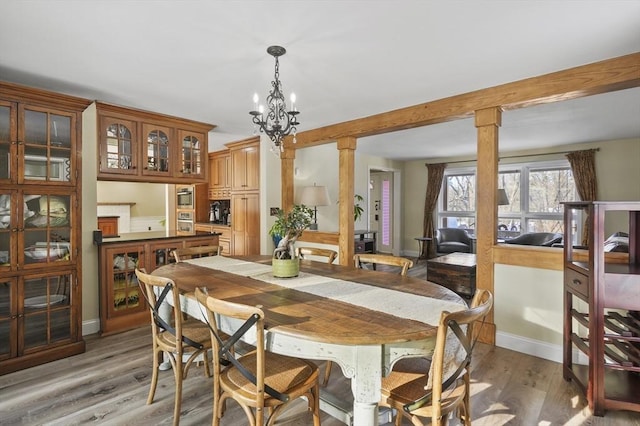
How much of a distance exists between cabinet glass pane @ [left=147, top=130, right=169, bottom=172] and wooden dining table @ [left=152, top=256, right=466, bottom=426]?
180 cm

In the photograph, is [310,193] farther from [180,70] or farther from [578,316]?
[578,316]

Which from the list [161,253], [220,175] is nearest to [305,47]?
[161,253]

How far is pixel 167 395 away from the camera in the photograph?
227 cm

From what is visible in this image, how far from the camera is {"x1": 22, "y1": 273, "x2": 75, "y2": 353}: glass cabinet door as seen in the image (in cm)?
271

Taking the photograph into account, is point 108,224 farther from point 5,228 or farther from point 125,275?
point 5,228

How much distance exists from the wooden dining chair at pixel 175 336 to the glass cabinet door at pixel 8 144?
1559mm

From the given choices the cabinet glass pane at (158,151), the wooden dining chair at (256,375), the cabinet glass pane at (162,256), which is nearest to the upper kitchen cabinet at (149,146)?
the cabinet glass pane at (158,151)

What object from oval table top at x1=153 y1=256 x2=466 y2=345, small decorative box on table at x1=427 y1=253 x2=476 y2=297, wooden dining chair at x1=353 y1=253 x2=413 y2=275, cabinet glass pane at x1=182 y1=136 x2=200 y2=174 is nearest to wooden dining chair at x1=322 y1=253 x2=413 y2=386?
wooden dining chair at x1=353 y1=253 x2=413 y2=275

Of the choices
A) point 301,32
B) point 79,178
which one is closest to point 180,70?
point 301,32

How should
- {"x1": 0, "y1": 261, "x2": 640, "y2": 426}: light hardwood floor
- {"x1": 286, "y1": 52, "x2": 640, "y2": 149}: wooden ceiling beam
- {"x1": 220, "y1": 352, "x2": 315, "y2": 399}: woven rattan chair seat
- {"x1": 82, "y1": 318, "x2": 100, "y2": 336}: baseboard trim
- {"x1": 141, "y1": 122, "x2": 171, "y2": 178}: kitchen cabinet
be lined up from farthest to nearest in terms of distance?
1. {"x1": 141, "y1": 122, "x2": 171, "y2": 178}: kitchen cabinet
2. {"x1": 82, "y1": 318, "x2": 100, "y2": 336}: baseboard trim
3. {"x1": 286, "y1": 52, "x2": 640, "y2": 149}: wooden ceiling beam
4. {"x1": 0, "y1": 261, "x2": 640, "y2": 426}: light hardwood floor
5. {"x1": 220, "y1": 352, "x2": 315, "y2": 399}: woven rattan chair seat

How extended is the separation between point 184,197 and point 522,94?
16.5ft

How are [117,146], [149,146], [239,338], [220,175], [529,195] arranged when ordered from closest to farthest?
[239,338], [117,146], [149,146], [220,175], [529,195]

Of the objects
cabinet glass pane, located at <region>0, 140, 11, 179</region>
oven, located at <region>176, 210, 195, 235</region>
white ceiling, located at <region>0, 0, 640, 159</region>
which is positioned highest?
white ceiling, located at <region>0, 0, 640, 159</region>

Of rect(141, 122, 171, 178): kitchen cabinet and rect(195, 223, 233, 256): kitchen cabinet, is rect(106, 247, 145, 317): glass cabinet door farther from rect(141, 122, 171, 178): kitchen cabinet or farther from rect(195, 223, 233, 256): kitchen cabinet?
rect(195, 223, 233, 256): kitchen cabinet
